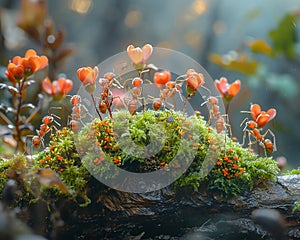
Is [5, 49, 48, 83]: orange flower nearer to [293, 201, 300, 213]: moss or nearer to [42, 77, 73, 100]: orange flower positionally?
[42, 77, 73, 100]: orange flower

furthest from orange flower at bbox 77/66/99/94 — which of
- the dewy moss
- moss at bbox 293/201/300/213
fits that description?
moss at bbox 293/201/300/213

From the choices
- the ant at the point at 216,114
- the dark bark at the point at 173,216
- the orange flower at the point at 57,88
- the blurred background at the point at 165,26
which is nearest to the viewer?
the dark bark at the point at 173,216

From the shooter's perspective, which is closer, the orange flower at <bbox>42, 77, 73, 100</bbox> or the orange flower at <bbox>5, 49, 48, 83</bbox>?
the orange flower at <bbox>5, 49, 48, 83</bbox>

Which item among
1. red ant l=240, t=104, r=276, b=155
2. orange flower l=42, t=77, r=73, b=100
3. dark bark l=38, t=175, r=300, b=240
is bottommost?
dark bark l=38, t=175, r=300, b=240

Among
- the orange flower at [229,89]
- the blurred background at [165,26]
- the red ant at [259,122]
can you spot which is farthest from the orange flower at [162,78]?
the blurred background at [165,26]

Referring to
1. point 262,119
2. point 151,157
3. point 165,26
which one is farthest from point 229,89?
point 165,26

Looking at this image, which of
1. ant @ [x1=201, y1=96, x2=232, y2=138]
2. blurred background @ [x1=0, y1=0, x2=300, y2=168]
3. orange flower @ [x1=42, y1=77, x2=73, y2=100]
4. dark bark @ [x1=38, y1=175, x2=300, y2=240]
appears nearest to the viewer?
dark bark @ [x1=38, y1=175, x2=300, y2=240]

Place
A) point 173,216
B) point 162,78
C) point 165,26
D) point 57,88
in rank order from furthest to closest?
1. point 165,26
2. point 57,88
3. point 162,78
4. point 173,216

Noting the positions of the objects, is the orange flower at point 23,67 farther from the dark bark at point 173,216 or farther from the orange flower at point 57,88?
the dark bark at point 173,216

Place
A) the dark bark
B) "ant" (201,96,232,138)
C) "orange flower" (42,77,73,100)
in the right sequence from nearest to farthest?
the dark bark → "ant" (201,96,232,138) → "orange flower" (42,77,73,100)

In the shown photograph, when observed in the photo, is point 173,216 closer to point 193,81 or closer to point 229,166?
point 229,166

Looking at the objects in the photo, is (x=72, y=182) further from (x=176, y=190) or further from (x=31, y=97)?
(x=31, y=97)

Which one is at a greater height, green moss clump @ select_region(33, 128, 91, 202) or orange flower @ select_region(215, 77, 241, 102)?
orange flower @ select_region(215, 77, 241, 102)
